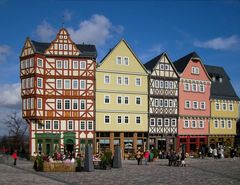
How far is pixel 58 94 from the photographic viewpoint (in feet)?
156

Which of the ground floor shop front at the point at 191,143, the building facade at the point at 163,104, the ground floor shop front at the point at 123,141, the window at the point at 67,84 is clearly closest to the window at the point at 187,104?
the building facade at the point at 163,104

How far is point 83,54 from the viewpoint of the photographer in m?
48.8

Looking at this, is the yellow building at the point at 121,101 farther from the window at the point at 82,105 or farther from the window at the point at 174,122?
the window at the point at 174,122

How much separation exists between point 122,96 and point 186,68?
1153cm

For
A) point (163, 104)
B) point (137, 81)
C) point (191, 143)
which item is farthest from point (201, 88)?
point (137, 81)

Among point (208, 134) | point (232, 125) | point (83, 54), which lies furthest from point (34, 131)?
point (232, 125)

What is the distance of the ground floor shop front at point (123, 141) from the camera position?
49.2m

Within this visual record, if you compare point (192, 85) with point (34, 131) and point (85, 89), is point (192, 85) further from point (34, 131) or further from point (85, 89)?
point (34, 131)

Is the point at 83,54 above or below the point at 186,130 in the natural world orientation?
above

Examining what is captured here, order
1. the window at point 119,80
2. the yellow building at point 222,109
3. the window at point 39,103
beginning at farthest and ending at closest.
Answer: the yellow building at point 222,109, the window at point 119,80, the window at point 39,103

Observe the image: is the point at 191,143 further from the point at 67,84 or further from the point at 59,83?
the point at 59,83

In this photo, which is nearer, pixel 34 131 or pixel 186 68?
pixel 34 131

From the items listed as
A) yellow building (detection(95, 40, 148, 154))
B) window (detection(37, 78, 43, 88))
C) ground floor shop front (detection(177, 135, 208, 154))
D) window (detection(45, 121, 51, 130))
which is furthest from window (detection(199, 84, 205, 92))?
window (detection(37, 78, 43, 88))

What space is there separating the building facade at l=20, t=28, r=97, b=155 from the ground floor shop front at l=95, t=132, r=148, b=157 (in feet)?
5.61
